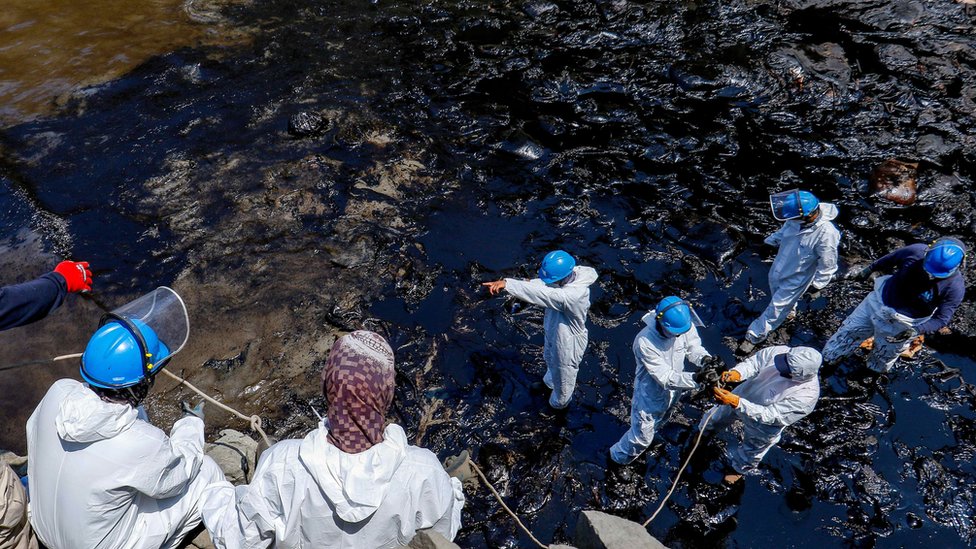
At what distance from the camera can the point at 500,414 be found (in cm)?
657

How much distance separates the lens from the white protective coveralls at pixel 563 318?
553 centimetres

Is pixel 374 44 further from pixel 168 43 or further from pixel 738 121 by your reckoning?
pixel 738 121

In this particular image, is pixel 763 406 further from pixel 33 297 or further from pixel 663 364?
pixel 33 297

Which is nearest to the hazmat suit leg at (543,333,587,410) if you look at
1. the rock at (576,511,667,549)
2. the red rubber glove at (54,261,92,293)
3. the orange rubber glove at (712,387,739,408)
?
the orange rubber glove at (712,387,739,408)

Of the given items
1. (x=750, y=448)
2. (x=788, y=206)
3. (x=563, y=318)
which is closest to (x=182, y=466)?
(x=563, y=318)

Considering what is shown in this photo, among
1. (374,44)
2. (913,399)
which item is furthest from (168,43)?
(913,399)

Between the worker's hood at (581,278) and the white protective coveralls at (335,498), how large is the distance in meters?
2.64

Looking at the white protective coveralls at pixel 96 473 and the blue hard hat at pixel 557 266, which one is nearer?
the white protective coveralls at pixel 96 473

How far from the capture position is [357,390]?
2914 millimetres

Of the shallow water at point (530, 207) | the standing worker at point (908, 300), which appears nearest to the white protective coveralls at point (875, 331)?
the standing worker at point (908, 300)

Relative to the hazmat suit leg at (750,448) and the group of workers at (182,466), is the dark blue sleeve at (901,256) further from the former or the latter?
the hazmat suit leg at (750,448)

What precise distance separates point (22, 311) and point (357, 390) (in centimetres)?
330

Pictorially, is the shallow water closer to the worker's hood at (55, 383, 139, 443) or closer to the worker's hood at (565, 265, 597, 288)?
the worker's hood at (565, 265, 597, 288)

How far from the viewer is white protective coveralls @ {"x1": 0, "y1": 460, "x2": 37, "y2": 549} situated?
3.43m
